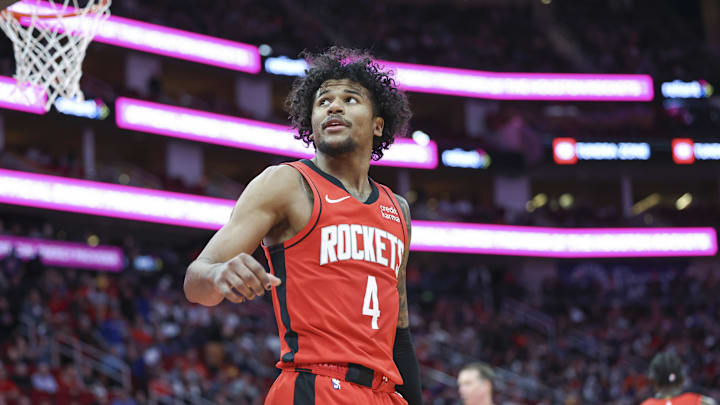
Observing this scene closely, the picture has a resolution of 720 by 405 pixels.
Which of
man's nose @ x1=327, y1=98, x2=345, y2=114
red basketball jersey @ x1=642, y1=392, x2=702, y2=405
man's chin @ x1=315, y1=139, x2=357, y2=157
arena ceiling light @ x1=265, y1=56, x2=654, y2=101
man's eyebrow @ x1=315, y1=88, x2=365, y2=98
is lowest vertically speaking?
red basketball jersey @ x1=642, y1=392, x2=702, y2=405

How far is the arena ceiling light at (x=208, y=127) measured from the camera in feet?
79.4

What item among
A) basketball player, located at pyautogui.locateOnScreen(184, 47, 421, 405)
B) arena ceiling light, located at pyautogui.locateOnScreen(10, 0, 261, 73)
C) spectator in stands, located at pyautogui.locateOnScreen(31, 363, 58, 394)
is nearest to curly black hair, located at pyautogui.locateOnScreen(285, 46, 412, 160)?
basketball player, located at pyautogui.locateOnScreen(184, 47, 421, 405)

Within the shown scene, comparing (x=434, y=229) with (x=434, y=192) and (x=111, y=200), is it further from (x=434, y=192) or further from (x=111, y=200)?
(x=111, y=200)

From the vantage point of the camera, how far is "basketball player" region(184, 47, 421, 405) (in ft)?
10.7

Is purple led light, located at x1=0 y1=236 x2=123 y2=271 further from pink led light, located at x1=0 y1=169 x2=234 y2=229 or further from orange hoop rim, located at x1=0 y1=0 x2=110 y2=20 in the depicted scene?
orange hoop rim, located at x1=0 y1=0 x2=110 y2=20

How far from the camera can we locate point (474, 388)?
255 inches

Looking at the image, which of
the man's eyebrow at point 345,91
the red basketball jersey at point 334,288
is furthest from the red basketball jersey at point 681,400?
the man's eyebrow at point 345,91

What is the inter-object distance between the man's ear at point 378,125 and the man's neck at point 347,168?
18cm

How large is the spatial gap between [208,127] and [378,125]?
74.0 ft

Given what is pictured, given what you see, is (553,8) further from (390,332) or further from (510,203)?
(390,332)

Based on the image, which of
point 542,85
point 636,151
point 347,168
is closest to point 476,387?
point 347,168

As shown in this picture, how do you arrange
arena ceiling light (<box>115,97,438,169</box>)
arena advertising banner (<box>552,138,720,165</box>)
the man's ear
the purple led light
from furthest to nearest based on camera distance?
arena advertising banner (<box>552,138,720,165</box>) < arena ceiling light (<box>115,97,438,169</box>) < the purple led light < the man's ear

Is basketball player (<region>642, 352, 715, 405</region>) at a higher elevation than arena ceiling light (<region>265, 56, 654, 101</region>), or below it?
below

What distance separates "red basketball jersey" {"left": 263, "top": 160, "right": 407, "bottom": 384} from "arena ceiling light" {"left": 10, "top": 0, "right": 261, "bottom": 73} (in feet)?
70.0
